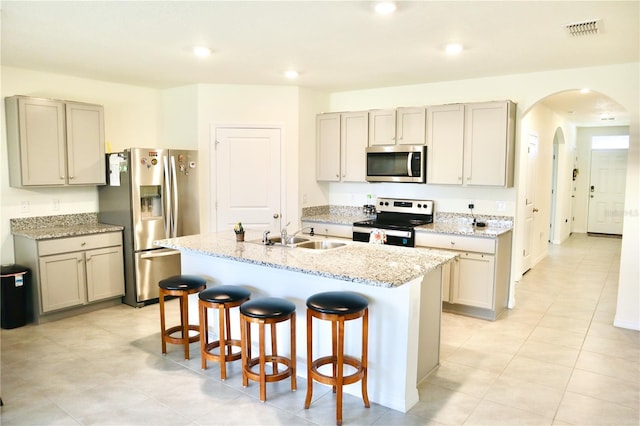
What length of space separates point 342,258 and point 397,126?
2.65 m

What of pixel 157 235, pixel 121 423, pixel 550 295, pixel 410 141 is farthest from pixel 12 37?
pixel 550 295

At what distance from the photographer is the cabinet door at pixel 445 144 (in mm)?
4891

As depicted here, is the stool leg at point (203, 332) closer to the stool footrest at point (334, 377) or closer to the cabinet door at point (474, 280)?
the stool footrest at point (334, 377)

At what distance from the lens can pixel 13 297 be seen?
166 inches

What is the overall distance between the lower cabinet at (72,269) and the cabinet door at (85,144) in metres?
0.68

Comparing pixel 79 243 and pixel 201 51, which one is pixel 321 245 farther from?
pixel 79 243

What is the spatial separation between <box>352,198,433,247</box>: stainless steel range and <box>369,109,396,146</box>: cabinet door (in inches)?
30.1

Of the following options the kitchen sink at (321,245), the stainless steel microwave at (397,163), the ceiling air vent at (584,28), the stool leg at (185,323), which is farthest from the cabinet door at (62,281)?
the ceiling air vent at (584,28)

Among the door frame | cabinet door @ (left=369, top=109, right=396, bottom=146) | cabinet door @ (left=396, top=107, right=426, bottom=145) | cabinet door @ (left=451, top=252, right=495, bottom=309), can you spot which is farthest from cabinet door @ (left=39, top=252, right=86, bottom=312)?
cabinet door @ (left=451, top=252, right=495, bottom=309)

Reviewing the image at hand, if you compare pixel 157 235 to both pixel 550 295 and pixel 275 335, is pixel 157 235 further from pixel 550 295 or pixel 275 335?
pixel 550 295

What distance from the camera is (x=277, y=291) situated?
133 inches

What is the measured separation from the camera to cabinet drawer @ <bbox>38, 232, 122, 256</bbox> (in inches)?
171

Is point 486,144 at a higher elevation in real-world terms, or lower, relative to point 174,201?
higher

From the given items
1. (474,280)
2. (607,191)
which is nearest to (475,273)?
(474,280)
